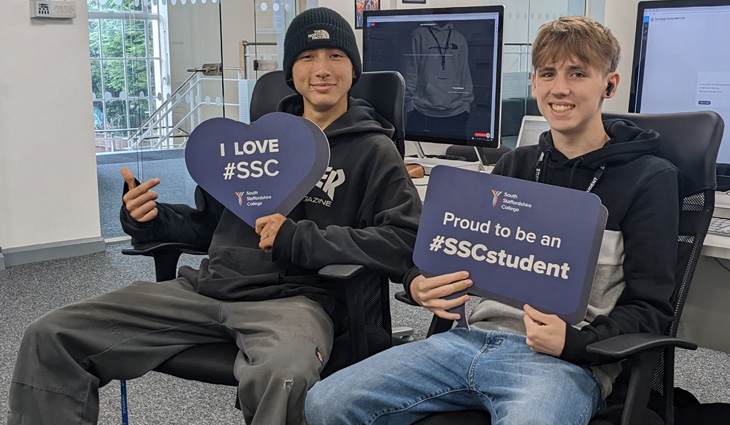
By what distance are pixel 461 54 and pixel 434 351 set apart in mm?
1513

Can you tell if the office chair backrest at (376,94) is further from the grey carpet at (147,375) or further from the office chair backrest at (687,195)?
the grey carpet at (147,375)

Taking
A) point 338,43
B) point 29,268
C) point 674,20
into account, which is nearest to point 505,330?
point 338,43

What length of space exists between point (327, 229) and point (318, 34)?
0.53m

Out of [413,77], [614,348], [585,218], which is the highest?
[413,77]

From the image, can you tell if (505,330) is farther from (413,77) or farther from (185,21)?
(185,21)

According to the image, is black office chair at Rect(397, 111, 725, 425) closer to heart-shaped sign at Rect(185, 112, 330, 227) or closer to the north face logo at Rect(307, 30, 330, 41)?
heart-shaped sign at Rect(185, 112, 330, 227)

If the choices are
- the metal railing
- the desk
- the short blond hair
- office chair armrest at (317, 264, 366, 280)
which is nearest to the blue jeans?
office chair armrest at (317, 264, 366, 280)

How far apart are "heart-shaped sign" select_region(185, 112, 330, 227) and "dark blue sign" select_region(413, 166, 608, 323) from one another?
1.26 feet

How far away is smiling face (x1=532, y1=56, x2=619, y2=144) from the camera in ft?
5.12

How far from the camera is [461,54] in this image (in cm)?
276

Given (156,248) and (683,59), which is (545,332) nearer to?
(156,248)

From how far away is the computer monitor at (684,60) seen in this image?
2.18 meters

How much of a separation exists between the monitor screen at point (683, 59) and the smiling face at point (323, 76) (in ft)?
3.02

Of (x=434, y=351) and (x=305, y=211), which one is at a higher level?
(x=305, y=211)
